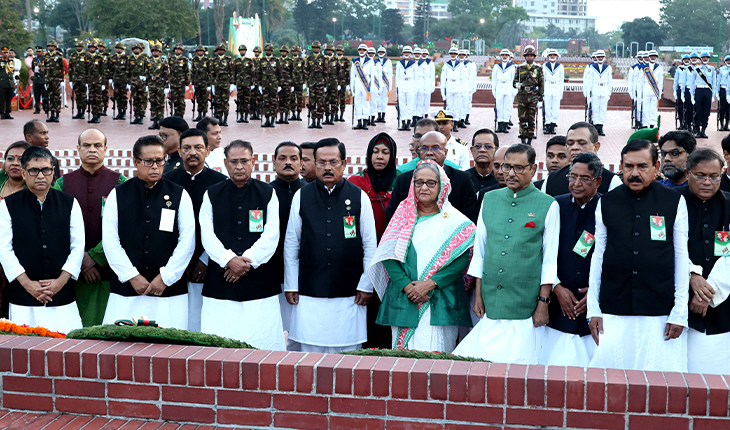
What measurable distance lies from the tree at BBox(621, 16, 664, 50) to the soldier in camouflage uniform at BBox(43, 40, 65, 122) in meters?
78.7

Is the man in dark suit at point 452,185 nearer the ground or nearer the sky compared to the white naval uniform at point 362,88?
nearer the ground

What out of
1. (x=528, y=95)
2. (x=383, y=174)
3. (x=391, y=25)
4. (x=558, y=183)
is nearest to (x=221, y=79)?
(x=528, y=95)

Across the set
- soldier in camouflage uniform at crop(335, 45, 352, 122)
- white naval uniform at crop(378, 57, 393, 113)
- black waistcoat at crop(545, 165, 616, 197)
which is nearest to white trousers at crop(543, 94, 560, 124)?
white naval uniform at crop(378, 57, 393, 113)

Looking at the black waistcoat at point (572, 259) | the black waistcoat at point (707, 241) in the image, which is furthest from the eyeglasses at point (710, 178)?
the black waistcoat at point (572, 259)

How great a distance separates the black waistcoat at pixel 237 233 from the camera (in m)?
5.17

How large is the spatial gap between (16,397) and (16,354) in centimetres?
20

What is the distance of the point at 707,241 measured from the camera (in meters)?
4.30

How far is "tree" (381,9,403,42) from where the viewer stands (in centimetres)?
8494

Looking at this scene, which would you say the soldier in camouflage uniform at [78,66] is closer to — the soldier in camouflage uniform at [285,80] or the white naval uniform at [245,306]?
the soldier in camouflage uniform at [285,80]

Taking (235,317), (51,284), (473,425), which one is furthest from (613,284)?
(51,284)

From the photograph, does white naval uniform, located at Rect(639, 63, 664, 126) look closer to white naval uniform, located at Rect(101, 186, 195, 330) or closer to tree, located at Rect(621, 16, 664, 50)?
white naval uniform, located at Rect(101, 186, 195, 330)

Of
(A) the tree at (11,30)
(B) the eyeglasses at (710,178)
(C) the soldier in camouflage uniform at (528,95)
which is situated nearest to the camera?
(B) the eyeglasses at (710,178)

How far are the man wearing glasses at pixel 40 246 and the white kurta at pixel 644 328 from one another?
3343 mm

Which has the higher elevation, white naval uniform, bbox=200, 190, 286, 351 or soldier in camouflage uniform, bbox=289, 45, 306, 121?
soldier in camouflage uniform, bbox=289, 45, 306, 121
